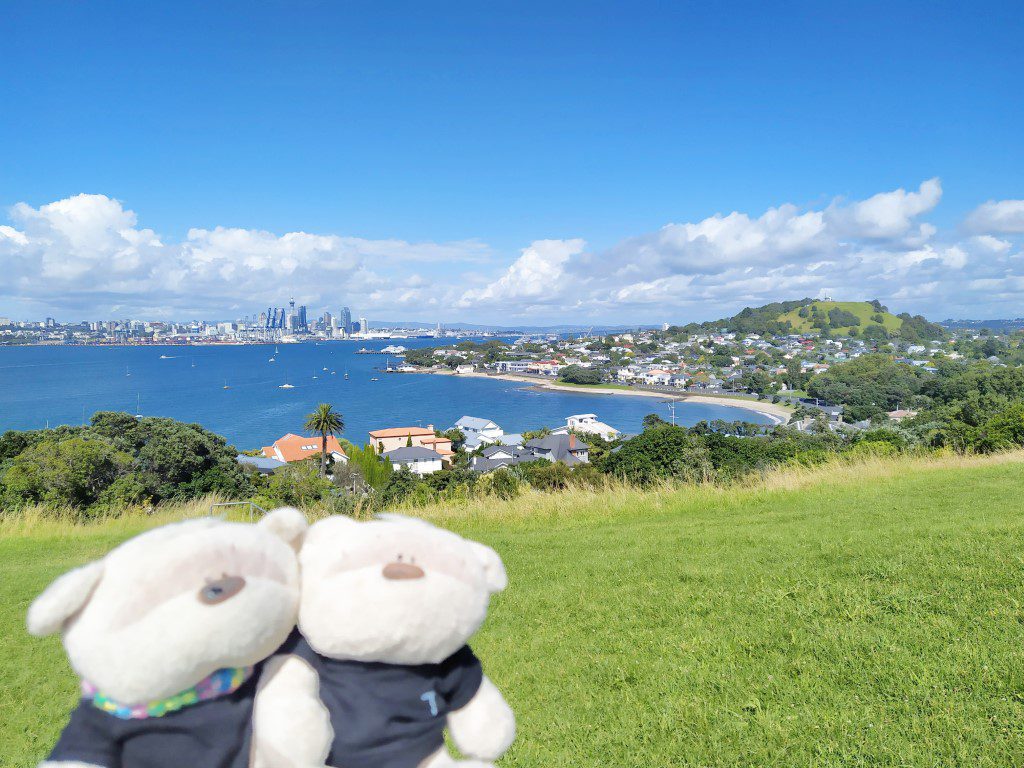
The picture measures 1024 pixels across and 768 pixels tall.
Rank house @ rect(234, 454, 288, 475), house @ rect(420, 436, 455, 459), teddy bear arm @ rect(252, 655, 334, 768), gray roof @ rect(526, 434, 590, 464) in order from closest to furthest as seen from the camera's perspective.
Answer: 1. teddy bear arm @ rect(252, 655, 334, 768)
2. house @ rect(234, 454, 288, 475)
3. gray roof @ rect(526, 434, 590, 464)
4. house @ rect(420, 436, 455, 459)

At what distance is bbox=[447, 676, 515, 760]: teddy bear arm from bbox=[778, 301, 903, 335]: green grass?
543 ft

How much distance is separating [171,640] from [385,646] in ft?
1.24

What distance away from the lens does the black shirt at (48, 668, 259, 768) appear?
1.10m

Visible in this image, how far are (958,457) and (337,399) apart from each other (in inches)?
3056

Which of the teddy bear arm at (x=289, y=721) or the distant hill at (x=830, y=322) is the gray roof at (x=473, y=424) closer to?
the teddy bear arm at (x=289, y=721)

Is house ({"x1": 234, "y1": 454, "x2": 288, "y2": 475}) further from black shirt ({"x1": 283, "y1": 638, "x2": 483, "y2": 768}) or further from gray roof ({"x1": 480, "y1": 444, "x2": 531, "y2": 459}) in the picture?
black shirt ({"x1": 283, "y1": 638, "x2": 483, "y2": 768})

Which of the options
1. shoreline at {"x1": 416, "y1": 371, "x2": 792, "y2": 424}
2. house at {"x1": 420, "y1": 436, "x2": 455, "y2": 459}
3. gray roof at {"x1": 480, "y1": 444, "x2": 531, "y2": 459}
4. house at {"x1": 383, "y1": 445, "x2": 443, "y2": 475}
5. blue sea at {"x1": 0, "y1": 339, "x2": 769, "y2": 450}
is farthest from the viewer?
shoreline at {"x1": 416, "y1": 371, "x2": 792, "y2": 424}

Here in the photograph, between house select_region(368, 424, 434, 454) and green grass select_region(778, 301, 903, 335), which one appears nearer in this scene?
house select_region(368, 424, 434, 454)

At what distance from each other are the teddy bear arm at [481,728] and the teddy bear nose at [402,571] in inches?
13.8

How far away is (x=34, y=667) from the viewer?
3527 mm

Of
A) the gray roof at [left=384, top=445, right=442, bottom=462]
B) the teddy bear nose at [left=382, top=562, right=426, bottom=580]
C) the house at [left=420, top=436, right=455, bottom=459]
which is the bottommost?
the house at [left=420, top=436, right=455, bottom=459]

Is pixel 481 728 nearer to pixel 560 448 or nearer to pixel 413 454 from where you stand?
pixel 413 454

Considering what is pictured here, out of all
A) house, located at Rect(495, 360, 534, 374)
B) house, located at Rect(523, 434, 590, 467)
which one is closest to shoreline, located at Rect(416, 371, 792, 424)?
house, located at Rect(495, 360, 534, 374)

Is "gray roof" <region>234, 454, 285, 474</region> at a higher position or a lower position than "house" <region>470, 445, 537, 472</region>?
higher
